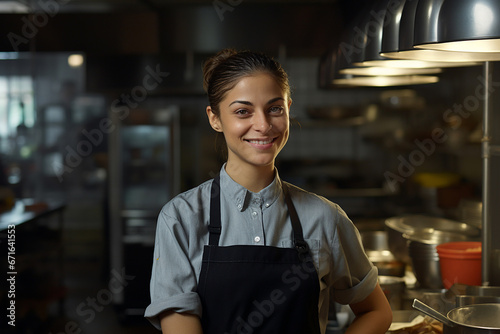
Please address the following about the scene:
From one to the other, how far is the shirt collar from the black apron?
6cm

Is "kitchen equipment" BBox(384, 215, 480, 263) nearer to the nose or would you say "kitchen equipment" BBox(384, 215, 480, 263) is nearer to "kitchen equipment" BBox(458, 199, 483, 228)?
"kitchen equipment" BBox(458, 199, 483, 228)

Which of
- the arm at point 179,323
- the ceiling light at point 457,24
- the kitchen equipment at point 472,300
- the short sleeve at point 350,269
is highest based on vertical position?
the ceiling light at point 457,24

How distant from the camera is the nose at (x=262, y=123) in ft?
4.24

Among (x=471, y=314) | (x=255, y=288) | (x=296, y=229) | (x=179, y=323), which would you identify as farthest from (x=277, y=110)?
(x=471, y=314)

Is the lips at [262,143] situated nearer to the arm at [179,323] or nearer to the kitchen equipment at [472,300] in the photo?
the arm at [179,323]

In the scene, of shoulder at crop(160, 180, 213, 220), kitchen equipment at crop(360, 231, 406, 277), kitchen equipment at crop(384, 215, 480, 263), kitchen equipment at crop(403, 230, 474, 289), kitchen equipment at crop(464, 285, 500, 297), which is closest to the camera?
shoulder at crop(160, 180, 213, 220)

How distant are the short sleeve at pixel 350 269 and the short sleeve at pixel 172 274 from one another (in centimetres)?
37

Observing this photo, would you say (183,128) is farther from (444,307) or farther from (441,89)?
(444,307)

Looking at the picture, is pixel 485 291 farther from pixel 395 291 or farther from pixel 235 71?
pixel 235 71

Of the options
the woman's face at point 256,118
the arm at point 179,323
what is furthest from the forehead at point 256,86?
the arm at point 179,323

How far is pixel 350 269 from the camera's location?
1469 mm

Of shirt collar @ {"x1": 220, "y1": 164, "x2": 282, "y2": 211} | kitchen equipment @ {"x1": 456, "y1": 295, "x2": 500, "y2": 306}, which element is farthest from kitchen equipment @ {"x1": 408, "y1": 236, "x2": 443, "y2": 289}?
shirt collar @ {"x1": 220, "y1": 164, "x2": 282, "y2": 211}

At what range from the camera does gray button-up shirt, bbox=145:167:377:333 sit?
4.24 feet

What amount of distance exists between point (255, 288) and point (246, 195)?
0.74 feet
